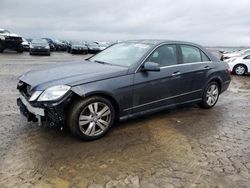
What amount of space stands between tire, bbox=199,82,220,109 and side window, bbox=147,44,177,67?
1254 millimetres

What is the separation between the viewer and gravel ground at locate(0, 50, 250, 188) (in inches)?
139

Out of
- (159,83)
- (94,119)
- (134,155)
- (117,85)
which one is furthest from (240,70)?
Result: (134,155)

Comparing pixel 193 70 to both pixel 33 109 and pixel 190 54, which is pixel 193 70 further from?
pixel 33 109

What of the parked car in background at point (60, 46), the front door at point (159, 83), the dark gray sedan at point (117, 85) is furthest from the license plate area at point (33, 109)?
the parked car in background at point (60, 46)

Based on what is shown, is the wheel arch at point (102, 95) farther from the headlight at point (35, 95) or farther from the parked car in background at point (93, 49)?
the parked car in background at point (93, 49)

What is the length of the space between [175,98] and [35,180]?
3269mm

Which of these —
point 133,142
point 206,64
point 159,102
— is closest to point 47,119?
point 133,142

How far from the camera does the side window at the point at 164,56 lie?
5.56 metres

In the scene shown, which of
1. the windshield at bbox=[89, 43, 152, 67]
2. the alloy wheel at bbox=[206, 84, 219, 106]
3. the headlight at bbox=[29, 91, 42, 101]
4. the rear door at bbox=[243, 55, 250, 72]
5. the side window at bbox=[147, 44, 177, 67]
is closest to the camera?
the headlight at bbox=[29, 91, 42, 101]

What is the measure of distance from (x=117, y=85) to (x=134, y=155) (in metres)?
1.22

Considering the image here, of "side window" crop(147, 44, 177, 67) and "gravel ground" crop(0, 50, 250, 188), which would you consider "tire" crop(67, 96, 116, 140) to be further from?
"side window" crop(147, 44, 177, 67)

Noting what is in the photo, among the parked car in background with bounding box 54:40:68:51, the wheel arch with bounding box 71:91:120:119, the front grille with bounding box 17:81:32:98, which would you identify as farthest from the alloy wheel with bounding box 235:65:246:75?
the parked car in background with bounding box 54:40:68:51

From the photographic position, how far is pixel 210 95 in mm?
6867

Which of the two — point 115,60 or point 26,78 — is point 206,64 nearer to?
point 115,60
